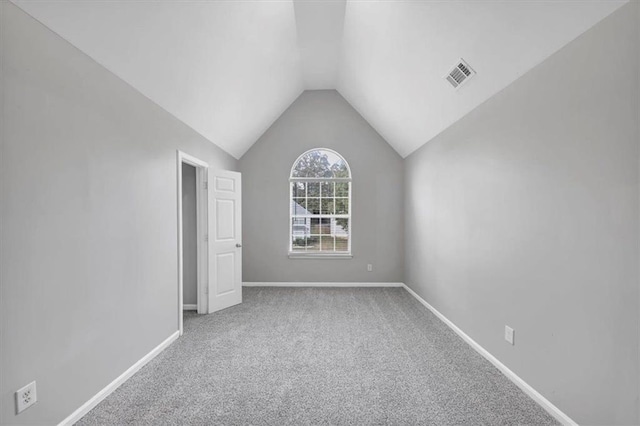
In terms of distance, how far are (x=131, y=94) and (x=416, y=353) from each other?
125 inches

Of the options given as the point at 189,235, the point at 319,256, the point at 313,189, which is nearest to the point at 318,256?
the point at 319,256

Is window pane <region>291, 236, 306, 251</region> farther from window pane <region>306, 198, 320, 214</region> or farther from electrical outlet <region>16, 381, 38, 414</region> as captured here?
electrical outlet <region>16, 381, 38, 414</region>

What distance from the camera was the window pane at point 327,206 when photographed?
553cm

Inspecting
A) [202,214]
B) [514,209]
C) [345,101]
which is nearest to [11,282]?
[202,214]

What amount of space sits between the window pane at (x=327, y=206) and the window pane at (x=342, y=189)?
0.19 metres

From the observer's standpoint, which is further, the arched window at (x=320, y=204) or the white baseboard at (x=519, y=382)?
the arched window at (x=320, y=204)

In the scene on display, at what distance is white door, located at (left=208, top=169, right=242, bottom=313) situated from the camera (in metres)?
3.95

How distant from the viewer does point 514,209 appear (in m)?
2.29

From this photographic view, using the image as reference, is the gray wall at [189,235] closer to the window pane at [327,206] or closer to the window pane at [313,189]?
the window pane at [313,189]

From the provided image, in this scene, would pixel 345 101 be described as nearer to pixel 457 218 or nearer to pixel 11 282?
pixel 457 218

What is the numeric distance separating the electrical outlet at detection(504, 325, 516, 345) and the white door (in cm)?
319

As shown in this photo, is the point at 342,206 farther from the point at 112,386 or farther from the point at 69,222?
the point at 69,222

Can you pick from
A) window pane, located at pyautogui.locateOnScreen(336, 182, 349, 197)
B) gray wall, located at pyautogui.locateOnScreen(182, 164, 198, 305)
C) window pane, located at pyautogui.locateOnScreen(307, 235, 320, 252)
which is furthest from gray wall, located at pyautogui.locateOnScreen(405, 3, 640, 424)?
gray wall, located at pyautogui.locateOnScreen(182, 164, 198, 305)

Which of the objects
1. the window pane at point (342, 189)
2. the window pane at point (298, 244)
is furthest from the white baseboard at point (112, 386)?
the window pane at point (342, 189)
